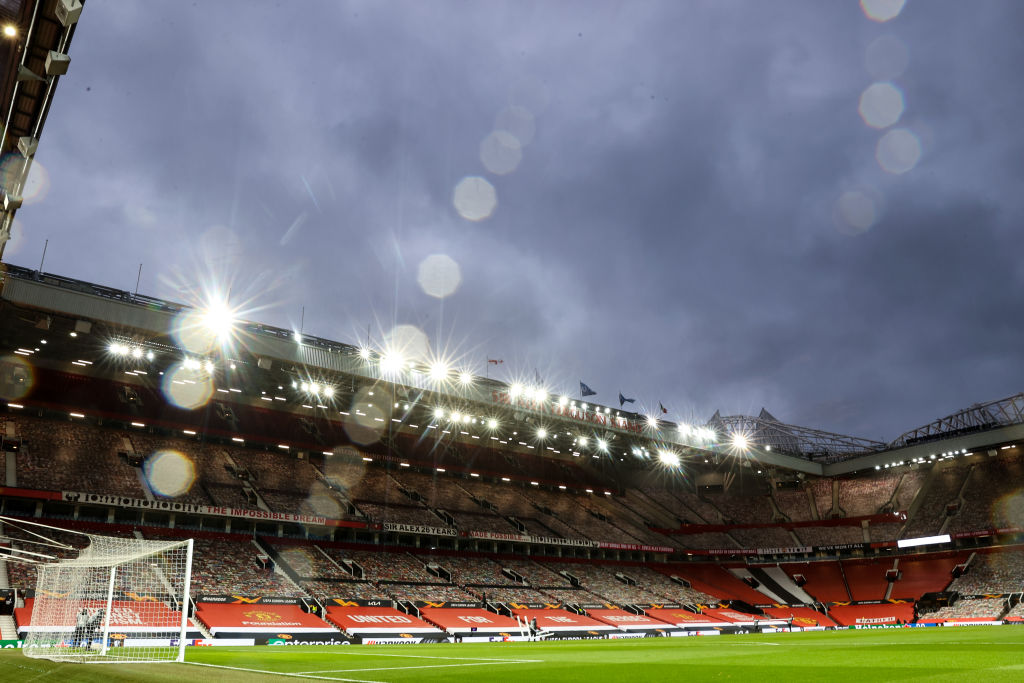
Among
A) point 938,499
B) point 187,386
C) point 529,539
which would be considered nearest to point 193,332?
point 187,386

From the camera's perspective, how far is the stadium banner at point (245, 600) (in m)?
34.8

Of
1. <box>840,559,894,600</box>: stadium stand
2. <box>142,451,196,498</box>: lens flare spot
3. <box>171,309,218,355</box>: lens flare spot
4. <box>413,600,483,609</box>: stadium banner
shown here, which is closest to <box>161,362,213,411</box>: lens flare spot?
<box>142,451,196,498</box>: lens flare spot

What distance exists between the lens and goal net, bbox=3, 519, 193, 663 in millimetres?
16859

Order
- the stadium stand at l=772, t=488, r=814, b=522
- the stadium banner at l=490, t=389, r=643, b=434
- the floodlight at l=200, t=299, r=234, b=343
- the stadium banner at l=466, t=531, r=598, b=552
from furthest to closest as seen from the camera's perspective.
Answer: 1. the stadium stand at l=772, t=488, r=814, b=522
2. the stadium banner at l=466, t=531, r=598, b=552
3. the stadium banner at l=490, t=389, r=643, b=434
4. the floodlight at l=200, t=299, r=234, b=343

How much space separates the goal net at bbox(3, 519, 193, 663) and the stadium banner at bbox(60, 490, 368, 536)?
138 inches

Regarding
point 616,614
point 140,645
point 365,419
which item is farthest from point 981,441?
point 140,645

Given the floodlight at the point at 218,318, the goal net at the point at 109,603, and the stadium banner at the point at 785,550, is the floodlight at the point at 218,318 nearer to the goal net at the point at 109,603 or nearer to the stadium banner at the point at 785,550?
the goal net at the point at 109,603

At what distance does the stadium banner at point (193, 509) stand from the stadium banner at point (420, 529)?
1.84m

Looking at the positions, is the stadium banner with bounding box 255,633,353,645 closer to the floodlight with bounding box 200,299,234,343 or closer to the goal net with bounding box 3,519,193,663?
the goal net with bounding box 3,519,193,663

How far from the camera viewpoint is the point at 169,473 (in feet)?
144

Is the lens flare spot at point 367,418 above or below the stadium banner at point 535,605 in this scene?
above

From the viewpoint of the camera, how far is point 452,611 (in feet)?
138

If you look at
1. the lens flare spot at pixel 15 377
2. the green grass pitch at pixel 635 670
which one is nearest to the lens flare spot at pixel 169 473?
the lens flare spot at pixel 15 377

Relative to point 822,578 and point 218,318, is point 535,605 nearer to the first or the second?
point 218,318
